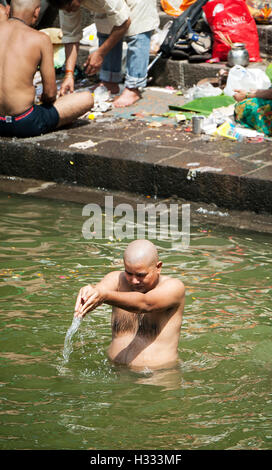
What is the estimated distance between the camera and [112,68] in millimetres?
9648

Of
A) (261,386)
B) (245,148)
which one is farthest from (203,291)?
(245,148)

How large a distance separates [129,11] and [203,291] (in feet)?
14.9

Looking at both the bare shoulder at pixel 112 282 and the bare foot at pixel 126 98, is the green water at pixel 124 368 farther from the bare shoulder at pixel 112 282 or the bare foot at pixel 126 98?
the bare foot at pixel 126 98

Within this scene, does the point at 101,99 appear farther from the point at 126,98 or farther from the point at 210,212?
the point at 210,212

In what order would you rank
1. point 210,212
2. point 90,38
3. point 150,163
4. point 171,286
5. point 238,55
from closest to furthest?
1. point 171,286
2. point 210,212
3. point 150,163
4. point 238,55
5. point 90,38

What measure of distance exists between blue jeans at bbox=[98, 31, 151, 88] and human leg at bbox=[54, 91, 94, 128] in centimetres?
82

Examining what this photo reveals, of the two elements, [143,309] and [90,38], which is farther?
[90,38]

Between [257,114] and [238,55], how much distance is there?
1.65 meters

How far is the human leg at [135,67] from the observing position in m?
9.20

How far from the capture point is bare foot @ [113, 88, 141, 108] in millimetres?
9367

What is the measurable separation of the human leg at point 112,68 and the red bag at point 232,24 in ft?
4.01

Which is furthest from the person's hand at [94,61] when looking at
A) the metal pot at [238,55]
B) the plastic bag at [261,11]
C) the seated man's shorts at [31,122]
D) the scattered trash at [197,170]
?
the plastic bag at [261,11]

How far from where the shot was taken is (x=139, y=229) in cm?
678

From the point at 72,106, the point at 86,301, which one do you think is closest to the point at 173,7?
the point at 72,106
